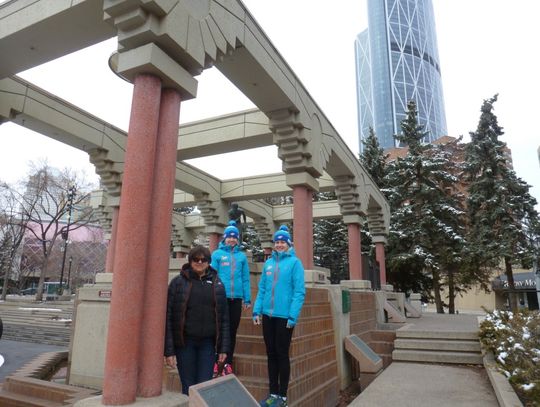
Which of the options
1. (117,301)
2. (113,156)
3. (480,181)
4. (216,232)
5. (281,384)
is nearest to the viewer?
(117,301)

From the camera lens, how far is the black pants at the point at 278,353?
14.8ft

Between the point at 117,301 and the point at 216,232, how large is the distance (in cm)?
1385

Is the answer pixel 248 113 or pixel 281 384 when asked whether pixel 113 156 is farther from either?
pixel 281 384

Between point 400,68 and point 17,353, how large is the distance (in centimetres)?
13670

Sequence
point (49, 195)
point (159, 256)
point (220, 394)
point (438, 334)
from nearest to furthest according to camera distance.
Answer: point (220, 394) → point (159, 256) → point (438, 334) → point (49, 195)

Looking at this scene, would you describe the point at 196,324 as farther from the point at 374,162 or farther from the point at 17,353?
the point at 374,162

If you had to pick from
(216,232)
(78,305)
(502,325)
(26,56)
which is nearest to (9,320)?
(216,232)

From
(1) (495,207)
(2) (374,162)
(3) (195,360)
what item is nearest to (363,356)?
(3) (195,360)

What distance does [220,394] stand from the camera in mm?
3076

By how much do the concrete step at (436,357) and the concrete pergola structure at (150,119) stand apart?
9.23ft

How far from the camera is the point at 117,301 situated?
12.2 feet

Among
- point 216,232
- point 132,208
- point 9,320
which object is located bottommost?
point 9,320

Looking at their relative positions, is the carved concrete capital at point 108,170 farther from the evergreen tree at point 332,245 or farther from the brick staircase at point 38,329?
the evergreen tree at point 332,245

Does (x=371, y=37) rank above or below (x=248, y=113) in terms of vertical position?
above
